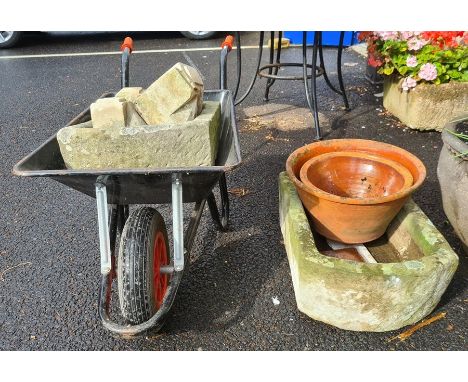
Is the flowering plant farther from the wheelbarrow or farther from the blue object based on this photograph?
the blue object

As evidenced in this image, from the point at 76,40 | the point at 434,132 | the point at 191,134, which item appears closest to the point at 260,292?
the point at 191,134

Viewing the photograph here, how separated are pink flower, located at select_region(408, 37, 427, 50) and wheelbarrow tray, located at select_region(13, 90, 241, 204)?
2454mm

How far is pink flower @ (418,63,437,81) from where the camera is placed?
140 inches

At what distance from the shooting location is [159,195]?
5.79ft

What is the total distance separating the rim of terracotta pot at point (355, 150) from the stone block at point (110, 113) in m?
0.89

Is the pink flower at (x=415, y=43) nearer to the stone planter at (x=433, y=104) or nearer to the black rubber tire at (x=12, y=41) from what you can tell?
the stone planter at (x=433, y=104)

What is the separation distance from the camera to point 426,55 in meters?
3.60

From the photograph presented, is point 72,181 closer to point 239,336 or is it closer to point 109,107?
point 109,107

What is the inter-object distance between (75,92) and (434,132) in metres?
4.37

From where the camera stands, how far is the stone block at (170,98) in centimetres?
176

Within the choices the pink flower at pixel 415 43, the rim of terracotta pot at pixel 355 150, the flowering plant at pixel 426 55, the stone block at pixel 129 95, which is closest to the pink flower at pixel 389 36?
the flowering plant at pixel 426 55

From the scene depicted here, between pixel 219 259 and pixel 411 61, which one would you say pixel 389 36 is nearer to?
pixel 411 61

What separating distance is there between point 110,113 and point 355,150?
4.61 ft

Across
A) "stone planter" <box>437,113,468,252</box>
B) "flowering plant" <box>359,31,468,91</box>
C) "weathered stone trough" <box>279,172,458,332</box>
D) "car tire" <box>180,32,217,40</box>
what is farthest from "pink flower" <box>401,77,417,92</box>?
"car tire" <box>180,32,217,40</box>
